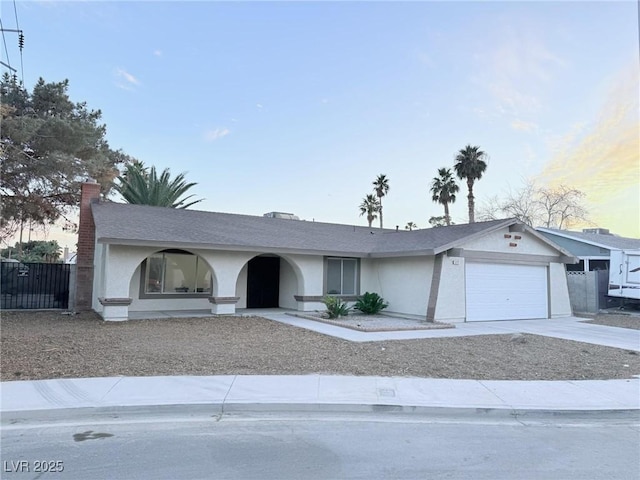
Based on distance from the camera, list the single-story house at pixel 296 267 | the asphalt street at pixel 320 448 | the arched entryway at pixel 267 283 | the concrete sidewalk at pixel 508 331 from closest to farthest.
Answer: the asphalt street at pixel 320 448 < the concrete sidewalk at pixel 508 331 < the single-story house at pixel 296 267 < the arched entryway at pixel 267 283

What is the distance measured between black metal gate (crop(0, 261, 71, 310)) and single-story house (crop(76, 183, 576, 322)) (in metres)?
1.47

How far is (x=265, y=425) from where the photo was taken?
523 centimetres

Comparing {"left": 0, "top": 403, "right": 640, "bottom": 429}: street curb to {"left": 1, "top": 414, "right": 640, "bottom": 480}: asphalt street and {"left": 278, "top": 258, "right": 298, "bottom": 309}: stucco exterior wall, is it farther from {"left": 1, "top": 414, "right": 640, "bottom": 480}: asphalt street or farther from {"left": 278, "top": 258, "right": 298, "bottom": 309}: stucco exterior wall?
{"left": 278, "top": 258, "right": 298, "bottom": 309}: stucco exterior wall

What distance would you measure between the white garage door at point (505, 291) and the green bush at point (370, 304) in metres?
3.33

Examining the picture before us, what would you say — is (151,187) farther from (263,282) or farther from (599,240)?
(599,240)

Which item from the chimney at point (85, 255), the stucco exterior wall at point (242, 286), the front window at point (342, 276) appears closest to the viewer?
the chimney at point (85, 255)

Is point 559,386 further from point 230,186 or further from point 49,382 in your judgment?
point 230,186

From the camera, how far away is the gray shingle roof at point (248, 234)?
14133mm

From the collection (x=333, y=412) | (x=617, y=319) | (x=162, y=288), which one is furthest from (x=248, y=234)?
(x=617, y=319)

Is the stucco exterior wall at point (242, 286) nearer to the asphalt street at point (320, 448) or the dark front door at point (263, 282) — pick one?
the dark front door at point (263, 282)

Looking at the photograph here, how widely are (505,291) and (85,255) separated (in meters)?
15.9


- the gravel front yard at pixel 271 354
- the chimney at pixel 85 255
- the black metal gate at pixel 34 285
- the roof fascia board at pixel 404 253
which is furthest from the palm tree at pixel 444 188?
the black metal gate at pixel 34 285

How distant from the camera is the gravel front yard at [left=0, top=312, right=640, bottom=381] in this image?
754 cm

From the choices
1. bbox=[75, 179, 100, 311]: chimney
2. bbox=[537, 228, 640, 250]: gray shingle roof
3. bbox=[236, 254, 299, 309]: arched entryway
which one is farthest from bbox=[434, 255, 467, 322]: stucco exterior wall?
bbox=[537, 228, 640, 250]: gray shingle roof
